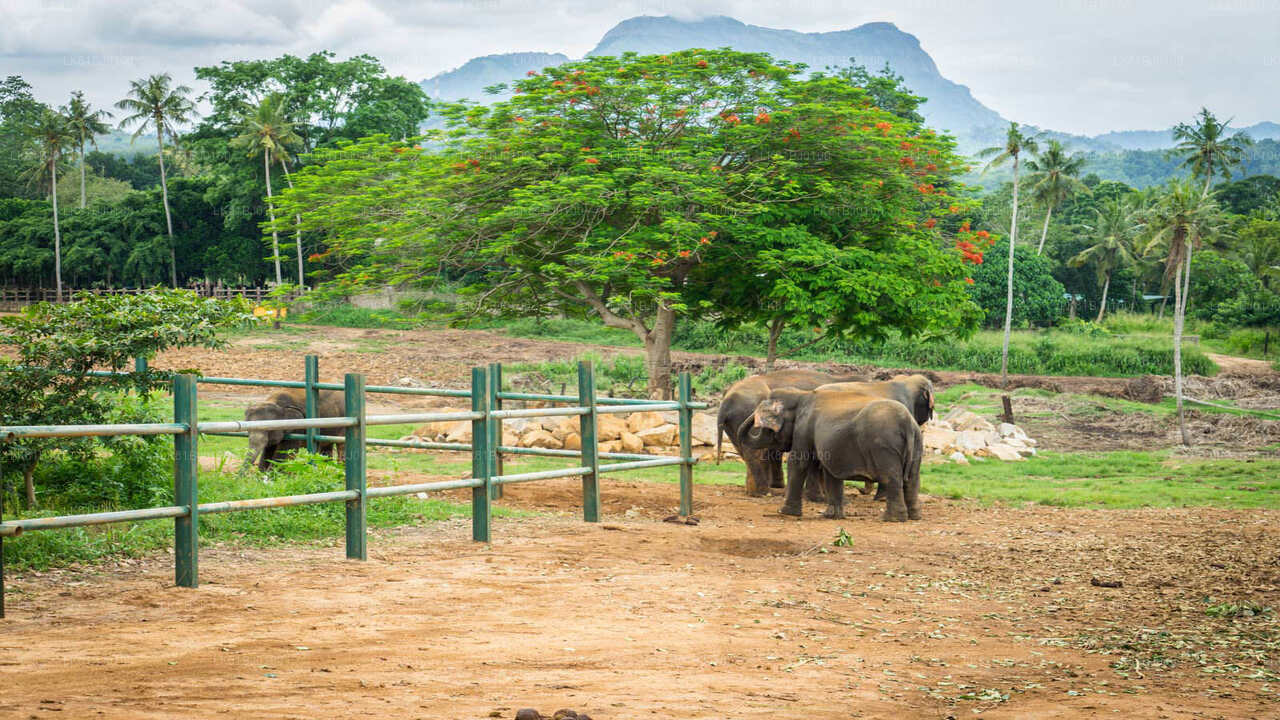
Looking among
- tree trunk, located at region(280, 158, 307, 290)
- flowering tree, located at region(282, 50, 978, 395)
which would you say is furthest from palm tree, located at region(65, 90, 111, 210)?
flowering tree, located at region(282, 50, 978, 395)

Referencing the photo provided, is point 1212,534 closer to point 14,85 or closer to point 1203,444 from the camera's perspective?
point 1203,444

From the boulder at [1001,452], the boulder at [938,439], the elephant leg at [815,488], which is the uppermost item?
the elephant leg at [815,488]

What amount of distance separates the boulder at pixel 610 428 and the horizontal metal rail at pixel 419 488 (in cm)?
845

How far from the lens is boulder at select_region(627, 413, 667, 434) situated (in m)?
17.7

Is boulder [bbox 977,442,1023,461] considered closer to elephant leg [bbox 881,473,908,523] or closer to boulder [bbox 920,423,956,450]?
boulder [bbox 920,423,956,450]

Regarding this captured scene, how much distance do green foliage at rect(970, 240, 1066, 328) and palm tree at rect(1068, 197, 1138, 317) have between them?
571cm

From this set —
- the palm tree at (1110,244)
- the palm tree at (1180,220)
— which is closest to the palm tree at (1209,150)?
the palm tree at (1110,244)

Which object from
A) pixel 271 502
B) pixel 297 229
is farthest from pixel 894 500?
pixel 297 229

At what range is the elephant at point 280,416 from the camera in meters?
12.4

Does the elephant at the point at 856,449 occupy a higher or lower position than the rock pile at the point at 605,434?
higher

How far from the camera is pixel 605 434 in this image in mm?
17359

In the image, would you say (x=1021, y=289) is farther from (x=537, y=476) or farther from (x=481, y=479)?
(x=481, y=479)

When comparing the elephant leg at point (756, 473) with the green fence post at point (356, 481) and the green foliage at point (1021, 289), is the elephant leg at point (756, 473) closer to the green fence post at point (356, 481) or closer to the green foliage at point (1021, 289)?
the green fence post at point (356, 481)

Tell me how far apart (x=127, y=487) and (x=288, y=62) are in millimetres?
44533
